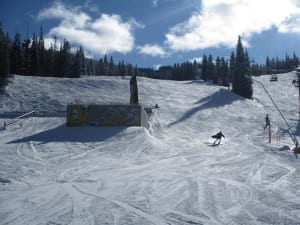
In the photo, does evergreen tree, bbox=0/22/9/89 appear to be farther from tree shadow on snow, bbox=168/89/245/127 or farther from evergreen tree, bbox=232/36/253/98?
evergreen tree, bbox=232/36/253/98

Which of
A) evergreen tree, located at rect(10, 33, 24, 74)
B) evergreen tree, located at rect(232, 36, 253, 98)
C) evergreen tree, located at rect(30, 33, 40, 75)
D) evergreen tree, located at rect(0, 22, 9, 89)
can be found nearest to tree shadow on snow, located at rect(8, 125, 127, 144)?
evergreen tree, located at rect(0, 22, 9, 89)

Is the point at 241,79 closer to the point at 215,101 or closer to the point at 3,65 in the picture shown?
the point at 215,101

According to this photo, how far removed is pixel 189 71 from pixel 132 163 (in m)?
106

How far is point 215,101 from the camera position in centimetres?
6550

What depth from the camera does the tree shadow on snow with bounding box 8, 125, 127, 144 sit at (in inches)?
1228

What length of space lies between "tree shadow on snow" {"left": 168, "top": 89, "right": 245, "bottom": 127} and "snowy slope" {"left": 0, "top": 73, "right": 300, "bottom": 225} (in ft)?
13.1

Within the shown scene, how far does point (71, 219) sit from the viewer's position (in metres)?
12.0

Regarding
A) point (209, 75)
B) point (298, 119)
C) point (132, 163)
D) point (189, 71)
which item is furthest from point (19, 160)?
point (189, 71)

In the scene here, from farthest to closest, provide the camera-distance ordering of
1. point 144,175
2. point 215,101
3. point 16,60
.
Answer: point 16,60, point 215,101, point 144,175

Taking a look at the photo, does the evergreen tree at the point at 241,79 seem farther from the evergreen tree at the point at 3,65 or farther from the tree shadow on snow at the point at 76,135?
the tree shadow on snow at the point at 76,135

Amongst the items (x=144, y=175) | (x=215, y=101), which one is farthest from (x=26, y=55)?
(x=144, y=175)

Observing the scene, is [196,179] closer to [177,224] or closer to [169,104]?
[177,224]

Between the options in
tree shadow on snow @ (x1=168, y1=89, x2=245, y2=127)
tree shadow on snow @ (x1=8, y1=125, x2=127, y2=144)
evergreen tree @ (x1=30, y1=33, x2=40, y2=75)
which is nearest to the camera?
tree shadow on snow @ (x1=8, y1=125, x2=127, y2=144)

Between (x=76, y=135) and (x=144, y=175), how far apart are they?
14057 mm
